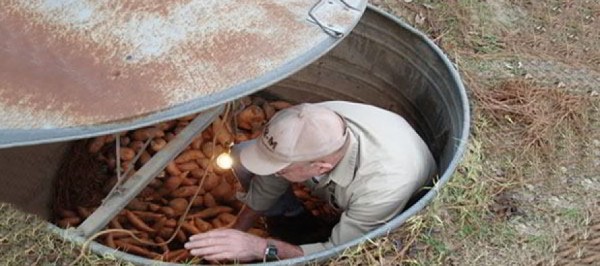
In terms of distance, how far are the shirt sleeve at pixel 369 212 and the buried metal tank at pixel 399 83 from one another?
0.32 ft

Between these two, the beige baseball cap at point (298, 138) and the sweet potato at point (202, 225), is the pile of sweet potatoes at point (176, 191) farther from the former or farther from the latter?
the beige baseball cap at point (298, 138)

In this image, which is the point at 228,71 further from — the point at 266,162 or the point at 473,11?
the point at 473,11

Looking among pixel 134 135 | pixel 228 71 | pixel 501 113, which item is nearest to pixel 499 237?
pixel 501 113

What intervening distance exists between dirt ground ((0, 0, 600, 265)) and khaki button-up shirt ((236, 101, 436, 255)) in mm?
120

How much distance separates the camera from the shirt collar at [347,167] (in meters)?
2.57

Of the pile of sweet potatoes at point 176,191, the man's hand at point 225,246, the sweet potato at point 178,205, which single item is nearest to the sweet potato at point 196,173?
the pile of sweet potatoes at point 176,191

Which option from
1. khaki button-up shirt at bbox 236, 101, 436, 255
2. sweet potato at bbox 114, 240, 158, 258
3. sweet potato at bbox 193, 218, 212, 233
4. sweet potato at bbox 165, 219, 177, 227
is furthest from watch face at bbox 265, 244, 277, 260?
sweet potato at bbox 165, 219, 177, 227

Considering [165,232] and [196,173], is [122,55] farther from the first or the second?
[196,173]

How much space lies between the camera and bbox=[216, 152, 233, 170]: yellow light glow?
3.32 m

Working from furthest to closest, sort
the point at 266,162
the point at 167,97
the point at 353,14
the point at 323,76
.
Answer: the point at 323,76 < the point at 266,162 < the point at 353,14 < the point at 167,97

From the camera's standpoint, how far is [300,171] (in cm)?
252

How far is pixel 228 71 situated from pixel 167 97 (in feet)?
0.58

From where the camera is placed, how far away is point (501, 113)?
3.02 meters

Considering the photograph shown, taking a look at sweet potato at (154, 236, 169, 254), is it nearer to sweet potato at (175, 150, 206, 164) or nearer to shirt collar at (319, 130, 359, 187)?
sweet potato at (175, 150, 206, 164)
